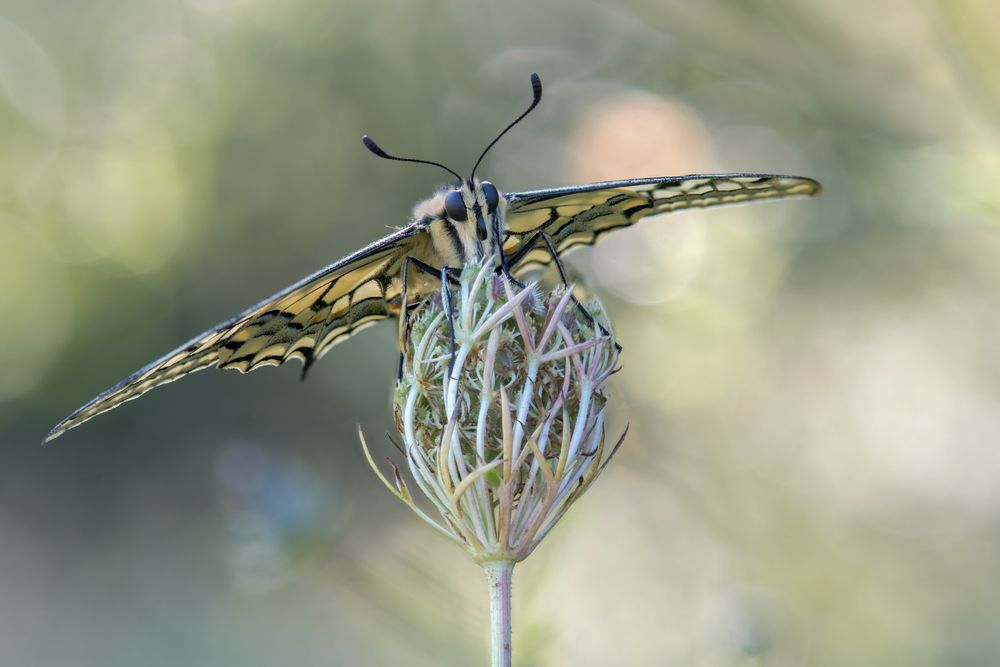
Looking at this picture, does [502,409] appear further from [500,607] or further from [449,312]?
[500,607]

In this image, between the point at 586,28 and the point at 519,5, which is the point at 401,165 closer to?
the point at 519,5

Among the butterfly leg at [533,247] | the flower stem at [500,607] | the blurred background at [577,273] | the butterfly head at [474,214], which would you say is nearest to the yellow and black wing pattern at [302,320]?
the butterfly head at [474,214]

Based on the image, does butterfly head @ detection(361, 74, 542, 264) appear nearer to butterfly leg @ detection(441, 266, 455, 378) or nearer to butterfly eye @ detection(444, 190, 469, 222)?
butterfly eye @ detection(444, 190, 469, 222)

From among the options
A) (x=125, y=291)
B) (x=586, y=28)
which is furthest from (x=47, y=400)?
(x=586, y=28)

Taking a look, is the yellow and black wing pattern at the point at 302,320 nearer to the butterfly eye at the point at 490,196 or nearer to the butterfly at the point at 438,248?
the butterfly at the point at 438,248

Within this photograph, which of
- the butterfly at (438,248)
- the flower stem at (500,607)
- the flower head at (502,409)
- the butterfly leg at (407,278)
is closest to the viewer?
the flower stem at (500,607)

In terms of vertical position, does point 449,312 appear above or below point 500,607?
above

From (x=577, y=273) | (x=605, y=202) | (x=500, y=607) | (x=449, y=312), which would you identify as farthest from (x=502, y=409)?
(x=605, y=202)
